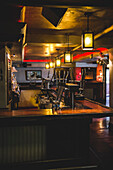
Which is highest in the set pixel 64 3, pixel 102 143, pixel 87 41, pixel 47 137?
pixel 64 3

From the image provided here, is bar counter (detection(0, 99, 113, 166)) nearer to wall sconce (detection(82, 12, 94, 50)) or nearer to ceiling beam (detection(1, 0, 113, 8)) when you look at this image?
wall sconce (detection(82, 12, 94, 50))

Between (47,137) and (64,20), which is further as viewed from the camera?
(64,20)

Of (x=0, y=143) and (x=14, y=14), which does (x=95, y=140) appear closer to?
(x=0, y=143)

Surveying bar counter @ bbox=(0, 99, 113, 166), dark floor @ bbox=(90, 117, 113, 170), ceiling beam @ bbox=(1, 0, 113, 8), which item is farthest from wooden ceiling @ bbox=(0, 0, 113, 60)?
dark floor @ bbox=(90, 117, 113, 170)

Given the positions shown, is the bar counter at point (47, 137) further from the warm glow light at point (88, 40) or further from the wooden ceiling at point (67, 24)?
the wooden ceiling at point (67, 24)

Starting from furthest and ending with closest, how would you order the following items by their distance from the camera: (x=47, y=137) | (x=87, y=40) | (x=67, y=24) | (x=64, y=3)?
1. (x=67, y=24)
2. (x=87, y=40)
3. (x=47, y=137)
4. (x=64, y=3)

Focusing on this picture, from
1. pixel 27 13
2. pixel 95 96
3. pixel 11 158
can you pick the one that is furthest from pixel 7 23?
pixel 95 96

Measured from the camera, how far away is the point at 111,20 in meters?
4.62

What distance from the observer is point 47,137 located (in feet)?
11.6

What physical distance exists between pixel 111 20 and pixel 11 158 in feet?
12.7

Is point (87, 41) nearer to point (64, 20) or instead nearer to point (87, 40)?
point (87, 40)

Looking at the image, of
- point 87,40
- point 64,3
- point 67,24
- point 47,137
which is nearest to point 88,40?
point 87,40

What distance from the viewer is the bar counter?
3367mm

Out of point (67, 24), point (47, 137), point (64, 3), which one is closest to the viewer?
point (64, 3)
